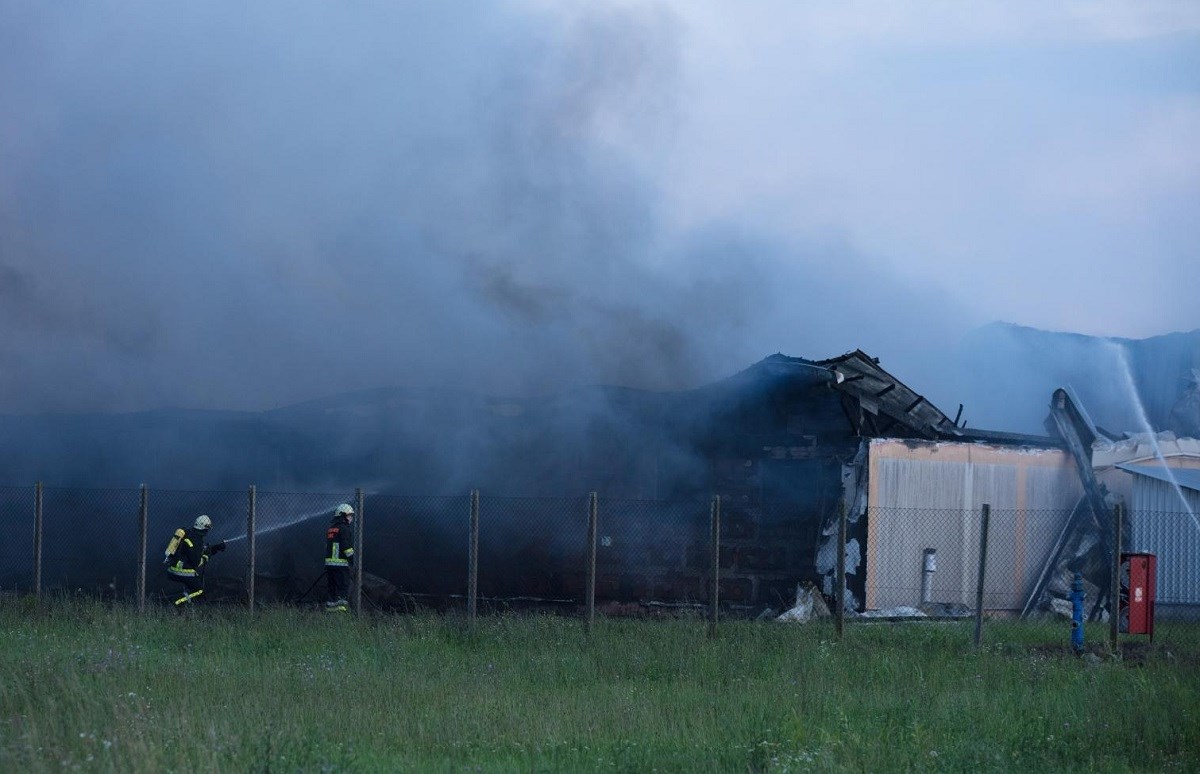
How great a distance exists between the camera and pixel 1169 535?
53.4 ft

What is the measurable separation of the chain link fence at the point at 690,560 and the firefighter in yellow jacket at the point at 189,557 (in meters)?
0.68

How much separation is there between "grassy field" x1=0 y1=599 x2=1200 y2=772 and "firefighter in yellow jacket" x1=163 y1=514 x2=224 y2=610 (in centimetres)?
160

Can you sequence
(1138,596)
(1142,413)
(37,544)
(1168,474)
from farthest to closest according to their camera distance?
(1142,413) → (1168,474) → (37,544) → (1138,596)

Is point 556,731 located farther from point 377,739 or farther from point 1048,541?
point 1048,541

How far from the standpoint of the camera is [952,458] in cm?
1644

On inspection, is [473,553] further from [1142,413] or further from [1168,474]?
[1142,413]

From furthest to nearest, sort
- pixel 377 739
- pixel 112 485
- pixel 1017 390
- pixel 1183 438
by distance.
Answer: pixel 1017 390, pixel 112 485, pixel 1183 438, pixel 377 739

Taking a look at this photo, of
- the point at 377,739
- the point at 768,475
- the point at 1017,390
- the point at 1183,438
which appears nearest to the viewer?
the point at 377,739

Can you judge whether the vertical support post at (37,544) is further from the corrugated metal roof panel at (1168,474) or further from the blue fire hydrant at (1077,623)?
the corrugated metal roof panel at (1168,474)

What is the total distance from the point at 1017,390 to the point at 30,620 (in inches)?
802

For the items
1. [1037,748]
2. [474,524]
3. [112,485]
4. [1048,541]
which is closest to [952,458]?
[1048,541]

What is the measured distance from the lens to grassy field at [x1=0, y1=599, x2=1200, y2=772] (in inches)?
274

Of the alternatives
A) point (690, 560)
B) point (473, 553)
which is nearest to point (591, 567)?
point (473, 553)

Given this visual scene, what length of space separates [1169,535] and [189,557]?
488 inches
